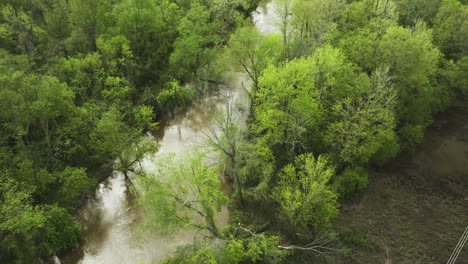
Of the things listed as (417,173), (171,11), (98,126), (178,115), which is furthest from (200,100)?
(417,173)

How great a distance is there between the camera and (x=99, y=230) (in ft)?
108

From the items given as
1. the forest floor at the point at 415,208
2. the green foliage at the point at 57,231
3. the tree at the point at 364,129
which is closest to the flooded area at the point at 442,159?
the forest floor at the point at 415,208

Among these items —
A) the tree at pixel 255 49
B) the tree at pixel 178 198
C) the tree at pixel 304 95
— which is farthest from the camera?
the tree at pixel 255 49

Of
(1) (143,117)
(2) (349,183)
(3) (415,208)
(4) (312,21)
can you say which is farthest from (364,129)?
(1) (143,117)

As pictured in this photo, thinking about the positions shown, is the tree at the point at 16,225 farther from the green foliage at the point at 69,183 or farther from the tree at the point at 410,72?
the tree at the point at 410,72

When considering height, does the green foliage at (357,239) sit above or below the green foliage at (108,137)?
below

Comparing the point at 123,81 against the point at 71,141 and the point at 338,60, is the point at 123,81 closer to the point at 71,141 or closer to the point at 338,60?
the point at 71,141

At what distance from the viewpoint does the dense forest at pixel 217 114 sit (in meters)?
27.5

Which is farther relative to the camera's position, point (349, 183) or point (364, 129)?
point (349, 183)

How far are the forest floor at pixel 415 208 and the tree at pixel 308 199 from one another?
170 inches

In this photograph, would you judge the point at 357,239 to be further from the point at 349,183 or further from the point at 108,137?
the point at 108,137

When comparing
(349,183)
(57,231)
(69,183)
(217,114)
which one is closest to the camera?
(57,231)

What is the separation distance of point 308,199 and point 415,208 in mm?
14893

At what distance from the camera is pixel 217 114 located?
39.2 meters
